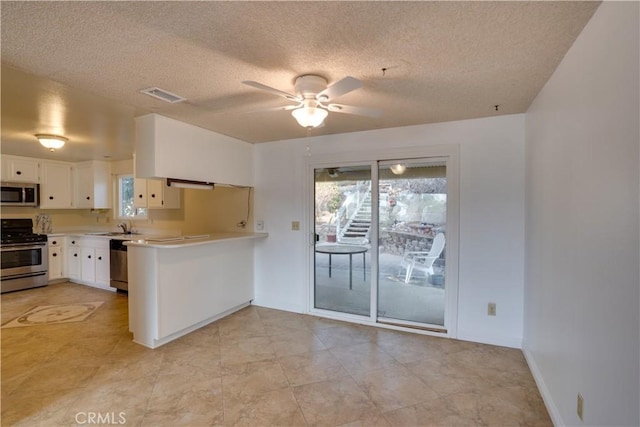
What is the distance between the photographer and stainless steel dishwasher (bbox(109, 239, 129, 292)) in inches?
185

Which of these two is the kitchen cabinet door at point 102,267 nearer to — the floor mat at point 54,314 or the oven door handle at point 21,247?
the floor mat at point 54,314

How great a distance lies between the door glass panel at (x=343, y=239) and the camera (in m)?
3.58

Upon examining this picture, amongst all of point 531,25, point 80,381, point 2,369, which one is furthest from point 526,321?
point 2,369

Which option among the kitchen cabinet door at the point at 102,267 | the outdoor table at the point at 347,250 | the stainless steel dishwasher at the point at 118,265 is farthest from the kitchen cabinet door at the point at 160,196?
the outdoor table at the point at 347,250

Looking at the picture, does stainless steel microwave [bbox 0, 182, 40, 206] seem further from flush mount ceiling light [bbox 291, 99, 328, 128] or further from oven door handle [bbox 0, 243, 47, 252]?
flush mount ceiling light [bbox 291, 99, 328, 128]

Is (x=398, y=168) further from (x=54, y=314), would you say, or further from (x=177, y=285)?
(x=54, y=314)

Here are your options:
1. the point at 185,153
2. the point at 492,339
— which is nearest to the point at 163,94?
the point at 185,153

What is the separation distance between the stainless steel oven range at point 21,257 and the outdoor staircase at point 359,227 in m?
5.09

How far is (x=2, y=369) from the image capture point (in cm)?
251

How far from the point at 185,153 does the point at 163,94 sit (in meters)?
0.86

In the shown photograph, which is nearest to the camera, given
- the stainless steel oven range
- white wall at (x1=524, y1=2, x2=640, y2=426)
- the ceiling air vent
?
white wall at (x1=524, y1=2, x2=640, y2=426)

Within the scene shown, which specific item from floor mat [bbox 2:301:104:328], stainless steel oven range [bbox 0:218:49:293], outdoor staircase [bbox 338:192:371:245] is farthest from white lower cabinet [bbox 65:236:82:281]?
outdoor staircase [bbox 338:192:371:245]

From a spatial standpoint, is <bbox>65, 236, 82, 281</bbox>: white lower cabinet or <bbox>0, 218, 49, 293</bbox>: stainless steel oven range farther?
<bbox>65, 236, 82, 281</bbox>: white lower cabinet

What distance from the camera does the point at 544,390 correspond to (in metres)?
2.10
